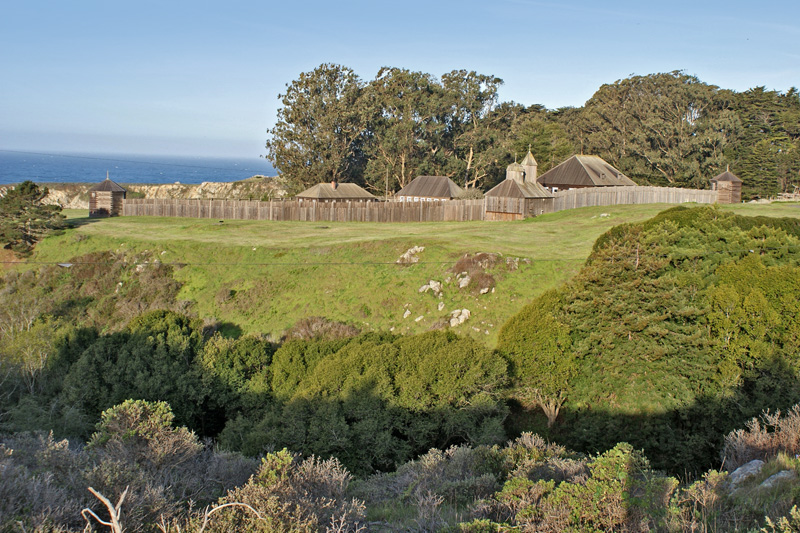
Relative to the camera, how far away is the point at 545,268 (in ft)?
93.6

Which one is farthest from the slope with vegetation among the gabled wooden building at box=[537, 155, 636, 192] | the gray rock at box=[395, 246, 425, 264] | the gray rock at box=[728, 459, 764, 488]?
the gabled wooden building at box=[537, 155, 636, 192]

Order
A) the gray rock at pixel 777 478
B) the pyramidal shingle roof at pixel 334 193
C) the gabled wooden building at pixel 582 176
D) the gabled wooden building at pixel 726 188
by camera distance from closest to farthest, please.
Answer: the gray rock at pixel 777 478
the gabled wooden building at pixel 726 188
the pyramidal shingle roof at pixel 334 193
the gabled wooden building at pixel 582 176

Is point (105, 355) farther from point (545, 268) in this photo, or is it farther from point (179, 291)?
point (545, 268)

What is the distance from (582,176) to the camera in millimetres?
56375

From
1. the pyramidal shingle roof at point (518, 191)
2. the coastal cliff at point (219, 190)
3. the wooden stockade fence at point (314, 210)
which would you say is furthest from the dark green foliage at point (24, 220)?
the coastal cliff at point (219, 190)

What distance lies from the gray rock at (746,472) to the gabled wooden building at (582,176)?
1801 inches

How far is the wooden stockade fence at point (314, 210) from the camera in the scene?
49.2m

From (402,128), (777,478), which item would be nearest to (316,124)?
(402,128)

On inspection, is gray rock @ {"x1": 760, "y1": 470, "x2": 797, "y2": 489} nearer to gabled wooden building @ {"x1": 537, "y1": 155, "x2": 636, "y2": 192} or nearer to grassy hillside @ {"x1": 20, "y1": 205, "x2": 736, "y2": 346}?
grassy hillside @ {"x1": 20, "y1": 205, "x2": 736, "y2": 346}

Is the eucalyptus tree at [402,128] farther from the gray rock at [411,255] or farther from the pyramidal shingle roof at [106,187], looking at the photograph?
the gray rock at [411,255]

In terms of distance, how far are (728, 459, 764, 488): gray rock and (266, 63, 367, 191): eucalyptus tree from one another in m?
55.3

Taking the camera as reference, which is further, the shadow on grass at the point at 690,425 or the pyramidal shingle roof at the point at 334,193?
the pyramidal shingle roof at the point at 334,193

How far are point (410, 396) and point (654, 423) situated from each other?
7.27 meters

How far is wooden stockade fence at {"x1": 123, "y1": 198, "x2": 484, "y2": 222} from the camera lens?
49.2 meters
